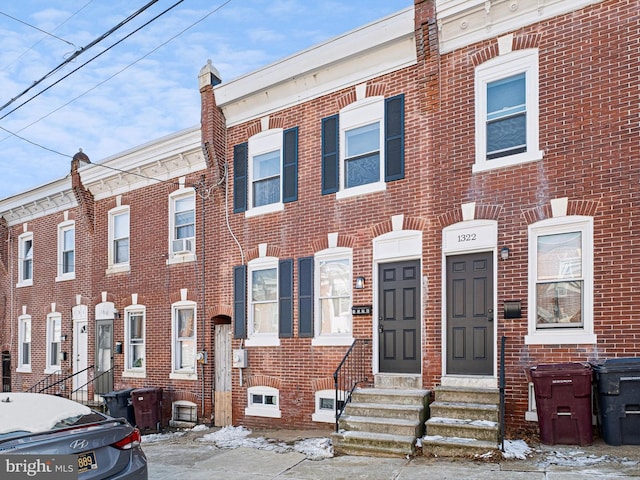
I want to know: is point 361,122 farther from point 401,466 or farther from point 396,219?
point 401,466

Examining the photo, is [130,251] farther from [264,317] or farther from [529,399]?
[529,399]

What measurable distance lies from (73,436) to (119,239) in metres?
11.6

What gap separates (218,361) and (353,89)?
6802mm

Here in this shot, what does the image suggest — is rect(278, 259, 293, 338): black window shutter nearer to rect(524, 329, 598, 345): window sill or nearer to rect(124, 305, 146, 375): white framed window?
rect(124, 305, 146, 375): white framed window

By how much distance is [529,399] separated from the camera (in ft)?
28.5

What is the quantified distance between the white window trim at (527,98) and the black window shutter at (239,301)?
225 inches

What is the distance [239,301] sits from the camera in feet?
41.9

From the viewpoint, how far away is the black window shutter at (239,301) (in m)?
12.7

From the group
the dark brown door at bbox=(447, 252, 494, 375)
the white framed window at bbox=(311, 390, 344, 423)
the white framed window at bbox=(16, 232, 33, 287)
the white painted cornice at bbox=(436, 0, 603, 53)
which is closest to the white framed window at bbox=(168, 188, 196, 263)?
the white framed window at bbox=(311, 390, 344, 423)

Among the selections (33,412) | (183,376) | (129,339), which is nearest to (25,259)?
(129,339)

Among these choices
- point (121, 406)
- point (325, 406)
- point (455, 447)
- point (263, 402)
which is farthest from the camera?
point (121, 406)

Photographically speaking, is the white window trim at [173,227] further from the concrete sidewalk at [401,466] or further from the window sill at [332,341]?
the concrete sidewalk at [401,466]

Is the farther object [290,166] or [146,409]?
[146,409]

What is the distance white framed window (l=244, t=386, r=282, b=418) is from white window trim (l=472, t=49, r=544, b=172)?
20.3 feet
